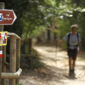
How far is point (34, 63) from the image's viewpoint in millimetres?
11828

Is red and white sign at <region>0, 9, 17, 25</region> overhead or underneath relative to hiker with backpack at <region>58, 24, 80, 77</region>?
overhead

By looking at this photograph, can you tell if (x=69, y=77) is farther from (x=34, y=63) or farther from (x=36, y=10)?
(x=36, y=10)

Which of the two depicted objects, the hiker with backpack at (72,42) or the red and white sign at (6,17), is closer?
the red and white sign at (6,17)

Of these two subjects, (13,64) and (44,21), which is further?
(44,21)

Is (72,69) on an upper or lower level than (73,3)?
lower

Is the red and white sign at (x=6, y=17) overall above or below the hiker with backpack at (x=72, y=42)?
above

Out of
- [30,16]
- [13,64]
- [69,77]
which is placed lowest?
[69,77]

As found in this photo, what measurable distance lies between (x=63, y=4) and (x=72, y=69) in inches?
117

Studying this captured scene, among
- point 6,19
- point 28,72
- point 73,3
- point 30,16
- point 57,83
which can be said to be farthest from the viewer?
point 73,3

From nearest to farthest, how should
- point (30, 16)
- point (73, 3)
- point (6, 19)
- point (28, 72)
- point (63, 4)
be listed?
1. point (6, 19)
2. point (28, 72)
3. point (30, 16)
4. point (63, 4)
5. point (73, 3)

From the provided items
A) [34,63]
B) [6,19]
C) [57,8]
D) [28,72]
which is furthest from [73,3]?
[6,19]

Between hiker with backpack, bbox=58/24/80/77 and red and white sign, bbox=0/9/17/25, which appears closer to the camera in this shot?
red and white sign, bbox=0/9/17/25

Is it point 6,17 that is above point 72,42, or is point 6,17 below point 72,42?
above

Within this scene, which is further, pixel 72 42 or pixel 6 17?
pixel 72 42
